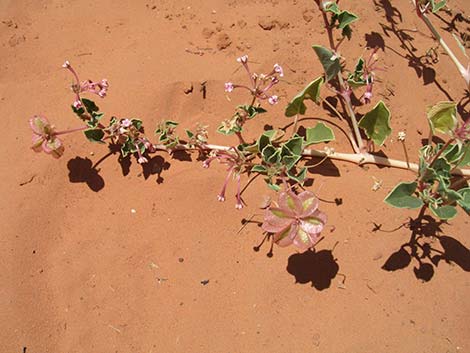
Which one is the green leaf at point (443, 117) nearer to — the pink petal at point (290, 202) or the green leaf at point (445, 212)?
the green leaf at point (445, 212)

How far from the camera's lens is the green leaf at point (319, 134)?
7.66ft

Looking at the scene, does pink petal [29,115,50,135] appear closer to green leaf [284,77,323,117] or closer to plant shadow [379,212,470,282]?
green leaf [284,77,323,117]

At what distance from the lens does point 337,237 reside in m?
2.30

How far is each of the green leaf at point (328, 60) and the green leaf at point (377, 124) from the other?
1.08 ft

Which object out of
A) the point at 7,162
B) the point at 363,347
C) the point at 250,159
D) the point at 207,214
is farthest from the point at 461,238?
the point at 7,162

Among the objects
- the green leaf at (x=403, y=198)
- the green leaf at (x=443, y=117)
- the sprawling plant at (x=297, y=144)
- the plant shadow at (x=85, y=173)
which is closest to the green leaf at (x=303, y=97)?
the sprawling plant at (x=297, y=144)

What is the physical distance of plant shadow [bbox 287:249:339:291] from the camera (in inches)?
86.4

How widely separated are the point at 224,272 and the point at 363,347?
0.79 m

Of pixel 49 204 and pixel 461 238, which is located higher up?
pixel 461 238

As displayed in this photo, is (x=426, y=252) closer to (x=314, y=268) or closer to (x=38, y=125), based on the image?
(x=314, y=268)

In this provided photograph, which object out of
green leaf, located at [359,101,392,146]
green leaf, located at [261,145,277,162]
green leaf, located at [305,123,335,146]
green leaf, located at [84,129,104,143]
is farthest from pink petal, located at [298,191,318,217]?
green leaf, located at [84,129,104,143]

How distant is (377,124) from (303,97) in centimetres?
47

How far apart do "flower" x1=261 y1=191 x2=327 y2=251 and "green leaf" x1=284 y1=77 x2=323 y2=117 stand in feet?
2.12

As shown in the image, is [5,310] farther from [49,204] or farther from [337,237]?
[337,237]
